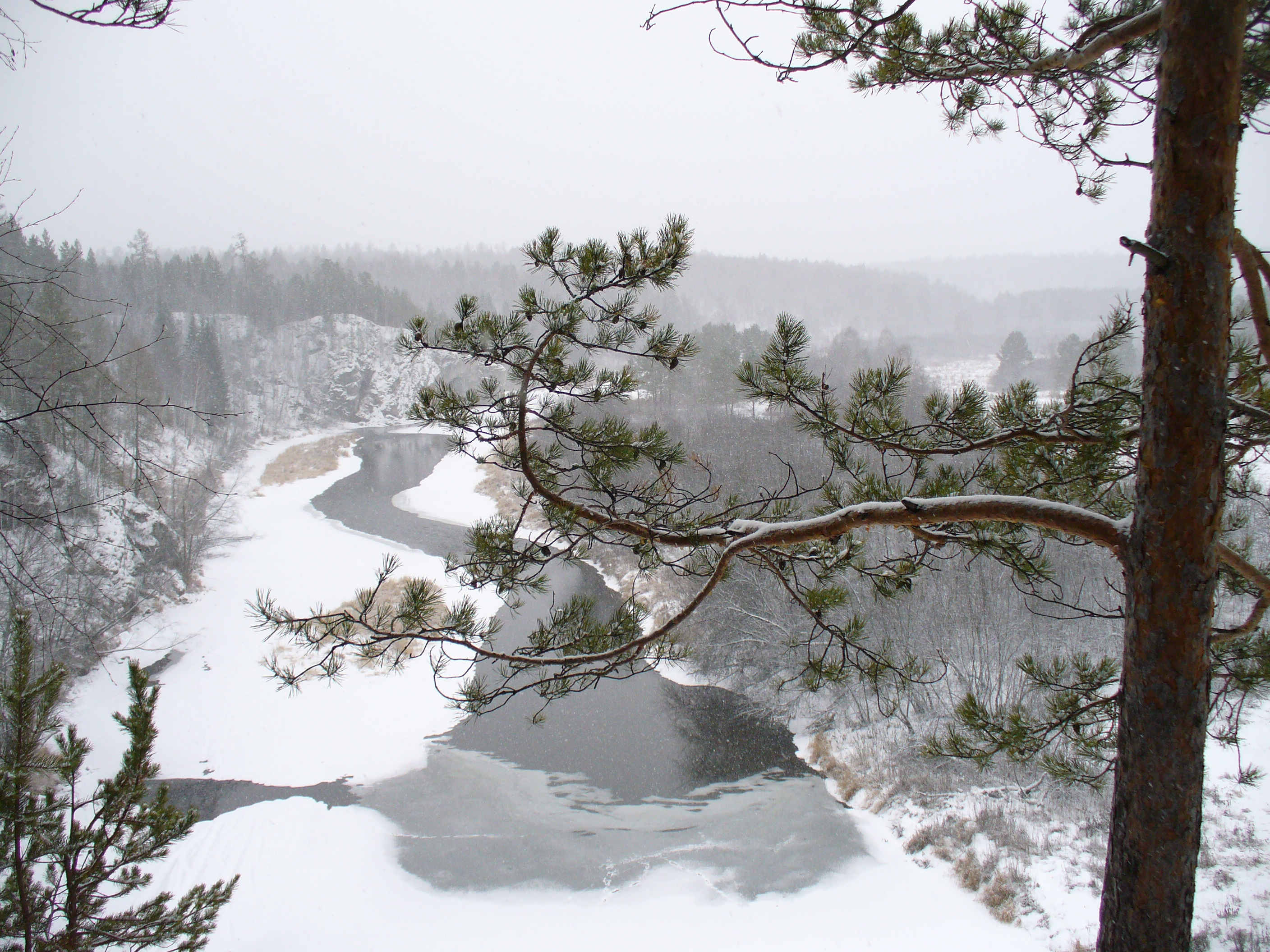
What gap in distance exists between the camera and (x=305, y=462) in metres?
21.1

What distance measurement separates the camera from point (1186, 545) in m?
1.19

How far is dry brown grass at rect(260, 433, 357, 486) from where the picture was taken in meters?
19.2

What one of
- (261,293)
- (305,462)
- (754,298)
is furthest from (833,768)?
(261,293)

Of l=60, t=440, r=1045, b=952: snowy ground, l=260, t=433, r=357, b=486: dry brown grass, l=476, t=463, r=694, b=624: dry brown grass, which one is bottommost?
l=60, t=440, r=1045, b=952: snowy ground

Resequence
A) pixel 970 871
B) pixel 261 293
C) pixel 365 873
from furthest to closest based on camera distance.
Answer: pixel 261 293, pixel 365 873, pixel 970 871

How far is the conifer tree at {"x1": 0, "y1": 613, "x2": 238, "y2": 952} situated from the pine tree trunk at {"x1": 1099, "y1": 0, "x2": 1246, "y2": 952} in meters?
2.80

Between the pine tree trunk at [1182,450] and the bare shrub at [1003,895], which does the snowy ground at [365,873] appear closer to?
the bare shrub at [1003,895]

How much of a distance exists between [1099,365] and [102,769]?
36.9 feet

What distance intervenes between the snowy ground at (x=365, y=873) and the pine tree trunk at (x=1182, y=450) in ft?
12.9

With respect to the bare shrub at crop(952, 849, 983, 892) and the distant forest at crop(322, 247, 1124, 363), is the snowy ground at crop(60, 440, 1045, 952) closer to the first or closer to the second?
the bare shrub at crop(952, 849, 983, 892)

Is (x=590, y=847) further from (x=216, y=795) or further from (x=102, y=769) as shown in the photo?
(x=102, y=769)

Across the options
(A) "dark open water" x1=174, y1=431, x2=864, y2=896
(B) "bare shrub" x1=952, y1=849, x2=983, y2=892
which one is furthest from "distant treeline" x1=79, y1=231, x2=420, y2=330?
(B) "bare shrub" x1=952, y1=849, x2=983, y2=892

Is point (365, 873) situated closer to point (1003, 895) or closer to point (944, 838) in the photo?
point (944, 838)

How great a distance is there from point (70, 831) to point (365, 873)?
5.41 metres
